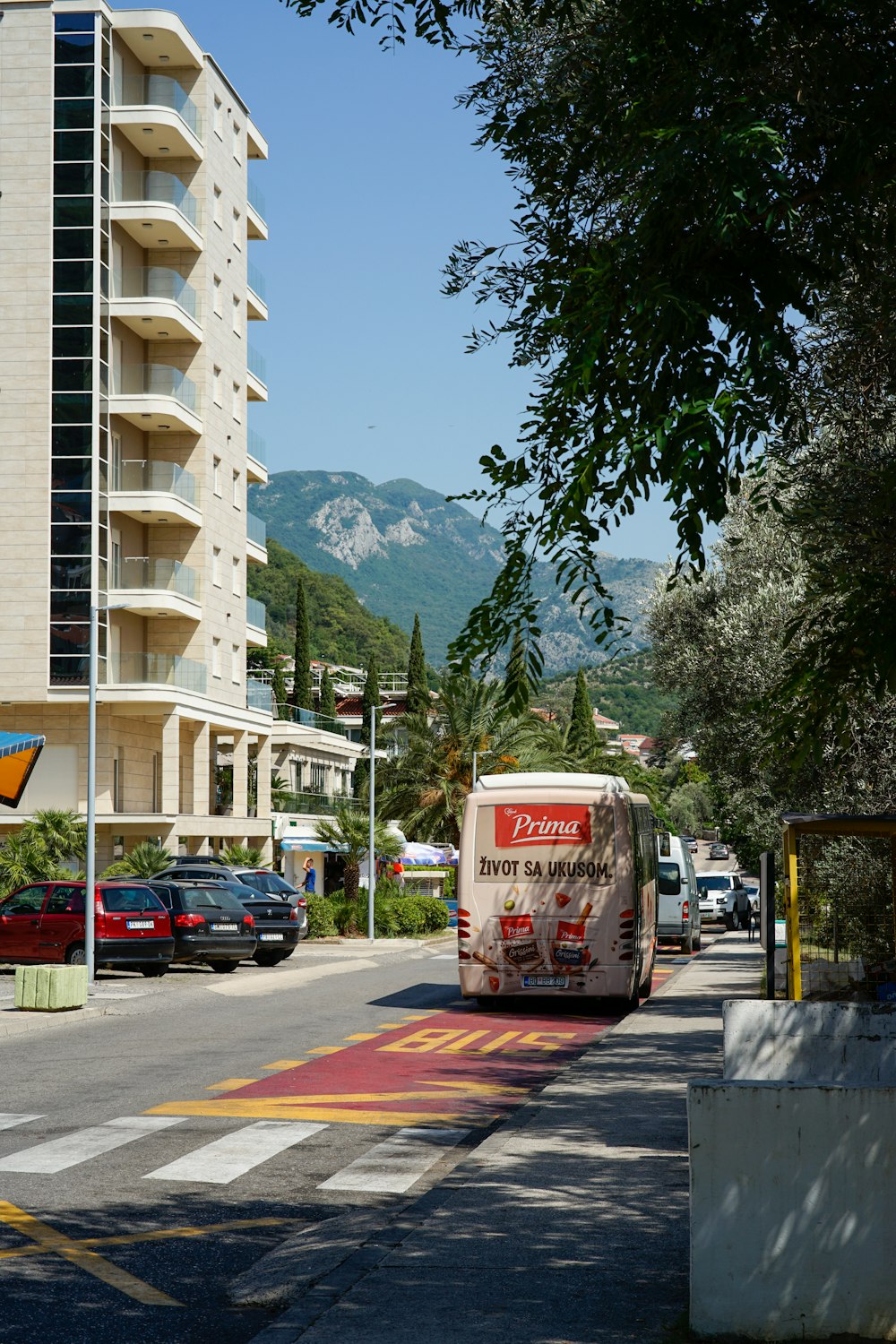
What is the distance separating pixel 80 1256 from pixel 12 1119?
15.8 feet

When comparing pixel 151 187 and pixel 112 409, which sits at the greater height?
pixel 151 187

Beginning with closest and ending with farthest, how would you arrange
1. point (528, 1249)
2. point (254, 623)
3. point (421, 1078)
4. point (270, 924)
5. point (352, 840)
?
point (528, 1249)
point (421, 1078)
point (270, 924)
point (352, 840)
point (254, 623)

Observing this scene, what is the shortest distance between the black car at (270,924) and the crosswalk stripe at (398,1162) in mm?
22346

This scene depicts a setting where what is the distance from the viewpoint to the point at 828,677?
767 centimetres

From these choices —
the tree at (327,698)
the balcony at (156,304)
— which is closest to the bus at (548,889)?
the balcony at (156,304)

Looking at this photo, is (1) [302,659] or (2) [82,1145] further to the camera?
(1) [302,659]

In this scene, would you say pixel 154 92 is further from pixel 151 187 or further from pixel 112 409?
pixel 112 409

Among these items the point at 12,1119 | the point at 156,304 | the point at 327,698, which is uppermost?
the point at 156,304

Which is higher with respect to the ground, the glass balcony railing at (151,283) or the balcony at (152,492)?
the glass balcony railing at (151,283)

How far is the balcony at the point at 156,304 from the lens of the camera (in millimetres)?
48875

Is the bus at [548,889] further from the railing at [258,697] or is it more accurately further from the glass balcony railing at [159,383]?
the railing at [258,697]

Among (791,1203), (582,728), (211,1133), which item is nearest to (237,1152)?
(211,1133)

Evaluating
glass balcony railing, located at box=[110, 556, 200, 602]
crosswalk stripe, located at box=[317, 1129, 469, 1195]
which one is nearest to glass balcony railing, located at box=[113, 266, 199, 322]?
glass balcony railing, located at box=[110, 556, 200, 602]

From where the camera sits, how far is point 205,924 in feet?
97.7
